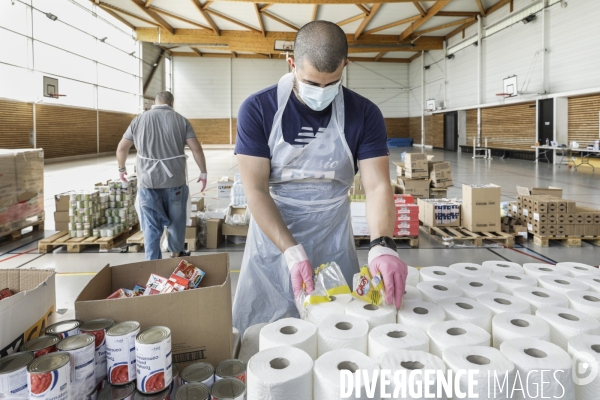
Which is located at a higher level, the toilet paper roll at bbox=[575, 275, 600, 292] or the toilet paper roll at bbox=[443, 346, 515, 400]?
the toilet paper roll at bbox=[575, 275, 600, 292]

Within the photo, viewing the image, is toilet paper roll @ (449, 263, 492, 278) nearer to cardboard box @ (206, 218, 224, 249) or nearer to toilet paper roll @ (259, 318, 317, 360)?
toilet paper roll @ (259, 318, 317, 360)

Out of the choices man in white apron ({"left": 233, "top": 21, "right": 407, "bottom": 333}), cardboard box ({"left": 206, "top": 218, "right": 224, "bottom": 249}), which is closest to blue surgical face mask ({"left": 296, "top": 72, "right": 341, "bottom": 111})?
man in white apron ({"left": 233, "top": 21, "right": 407, "bottom": 333})

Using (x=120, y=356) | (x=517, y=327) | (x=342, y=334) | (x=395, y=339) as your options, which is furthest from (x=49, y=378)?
(x=517, y=327)

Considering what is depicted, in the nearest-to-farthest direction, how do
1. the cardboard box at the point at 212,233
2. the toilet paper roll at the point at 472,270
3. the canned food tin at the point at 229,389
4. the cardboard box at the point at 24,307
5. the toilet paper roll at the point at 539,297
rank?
the canned food tin at the point at 229,389 → the cardboard box at the point at 24,307 → the toilet paper roll at the point at 539,297 → the toilet paper roll at the point at 472,270 → the cardboard box at the point at 212,233

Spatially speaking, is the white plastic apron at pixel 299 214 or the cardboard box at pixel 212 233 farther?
the cardboard box at pixel 212 233

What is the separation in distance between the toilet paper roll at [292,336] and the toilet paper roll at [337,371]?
0.11 meters

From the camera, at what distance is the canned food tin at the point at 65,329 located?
52.3 inches

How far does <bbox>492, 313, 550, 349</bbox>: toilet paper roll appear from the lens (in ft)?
4.54

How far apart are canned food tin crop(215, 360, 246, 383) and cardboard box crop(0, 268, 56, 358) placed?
60 cm

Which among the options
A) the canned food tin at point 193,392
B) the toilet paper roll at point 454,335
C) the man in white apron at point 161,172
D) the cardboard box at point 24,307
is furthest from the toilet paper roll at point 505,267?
the man in white apron at point 161,172

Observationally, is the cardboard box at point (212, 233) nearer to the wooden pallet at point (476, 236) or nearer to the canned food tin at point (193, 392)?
the wooden pallet at point (476, 236)

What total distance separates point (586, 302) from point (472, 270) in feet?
→ 1.76

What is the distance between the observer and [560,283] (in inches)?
73.7

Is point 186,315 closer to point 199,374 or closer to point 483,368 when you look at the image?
point 199,374
